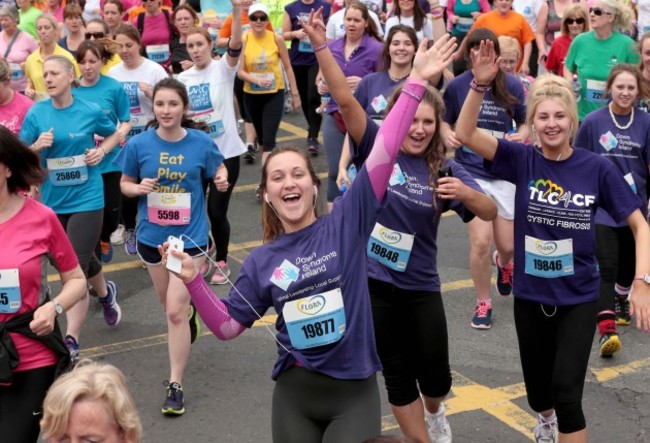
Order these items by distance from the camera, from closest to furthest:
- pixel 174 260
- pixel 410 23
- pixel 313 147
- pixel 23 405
A: pixel 174 260, pixel 23 405, pixel 410 23, pixel 313 147

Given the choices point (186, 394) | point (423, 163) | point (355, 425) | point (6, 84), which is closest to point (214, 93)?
point (6, 84)

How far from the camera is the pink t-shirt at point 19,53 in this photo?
11664 mm

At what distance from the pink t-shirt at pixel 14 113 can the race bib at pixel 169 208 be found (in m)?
1.47

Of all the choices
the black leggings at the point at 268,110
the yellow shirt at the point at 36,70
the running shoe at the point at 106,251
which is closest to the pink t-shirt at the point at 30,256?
the running shoe at the point at 106,251

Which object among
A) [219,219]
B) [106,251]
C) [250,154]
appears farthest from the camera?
[250,154]

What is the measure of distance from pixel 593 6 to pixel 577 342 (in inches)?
208

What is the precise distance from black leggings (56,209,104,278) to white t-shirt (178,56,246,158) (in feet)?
6.42

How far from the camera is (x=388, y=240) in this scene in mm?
5730

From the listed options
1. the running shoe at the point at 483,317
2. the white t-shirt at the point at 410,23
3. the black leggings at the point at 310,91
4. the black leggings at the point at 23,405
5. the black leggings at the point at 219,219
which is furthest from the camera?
the black leggings at the point at 310,91

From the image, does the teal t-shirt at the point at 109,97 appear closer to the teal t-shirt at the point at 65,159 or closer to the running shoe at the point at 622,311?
the teal t-shirt at the point at 65,159

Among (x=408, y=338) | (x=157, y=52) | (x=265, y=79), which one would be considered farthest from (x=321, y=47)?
(x=157, y=52)

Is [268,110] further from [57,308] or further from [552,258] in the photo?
[57,308]

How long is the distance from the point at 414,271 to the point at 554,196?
763mm

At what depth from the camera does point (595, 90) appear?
10.1 meters
